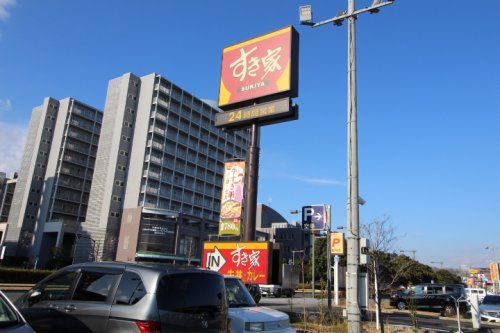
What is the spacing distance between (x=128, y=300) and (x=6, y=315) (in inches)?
60.6

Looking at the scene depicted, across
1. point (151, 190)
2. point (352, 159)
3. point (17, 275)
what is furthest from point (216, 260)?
point (151, 190)

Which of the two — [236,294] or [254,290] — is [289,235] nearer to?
[254,290]

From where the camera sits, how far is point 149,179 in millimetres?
86500

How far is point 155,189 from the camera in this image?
87.9 m

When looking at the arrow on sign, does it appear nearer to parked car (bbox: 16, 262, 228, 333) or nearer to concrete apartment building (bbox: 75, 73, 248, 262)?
parked car (bbox: 16, 262, 228, 333)

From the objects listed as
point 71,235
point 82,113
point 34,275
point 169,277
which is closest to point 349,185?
point 169,277

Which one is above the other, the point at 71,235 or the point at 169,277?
the point at 71,235

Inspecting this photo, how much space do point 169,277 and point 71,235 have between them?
89181mm

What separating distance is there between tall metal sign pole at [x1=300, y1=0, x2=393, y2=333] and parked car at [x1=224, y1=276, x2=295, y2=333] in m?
2.72

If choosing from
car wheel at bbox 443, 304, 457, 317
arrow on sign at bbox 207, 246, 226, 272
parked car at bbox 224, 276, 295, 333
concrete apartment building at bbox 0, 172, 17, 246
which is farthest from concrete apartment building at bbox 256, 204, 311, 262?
parked car at bbox 224, 276, 295, 333

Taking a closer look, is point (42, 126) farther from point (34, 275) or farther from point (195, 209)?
point (34, 275)

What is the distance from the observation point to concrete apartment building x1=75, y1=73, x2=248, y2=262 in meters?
81.1

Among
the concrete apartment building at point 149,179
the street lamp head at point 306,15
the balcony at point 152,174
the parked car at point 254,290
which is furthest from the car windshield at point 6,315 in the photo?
the balcony at point 152,174

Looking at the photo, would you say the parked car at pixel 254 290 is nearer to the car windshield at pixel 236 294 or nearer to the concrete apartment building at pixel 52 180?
the car windshield at pixel 236 294
